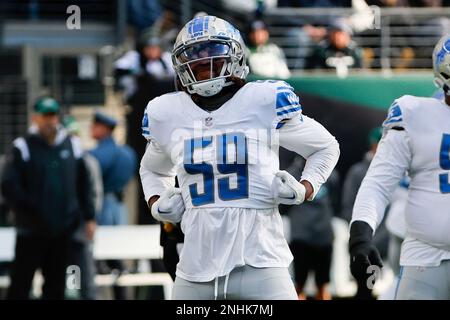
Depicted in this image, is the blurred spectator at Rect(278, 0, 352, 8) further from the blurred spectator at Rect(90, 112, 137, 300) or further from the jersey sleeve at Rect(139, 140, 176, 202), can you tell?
the jersey sleeve at Rect(139, 140, 176, 202)

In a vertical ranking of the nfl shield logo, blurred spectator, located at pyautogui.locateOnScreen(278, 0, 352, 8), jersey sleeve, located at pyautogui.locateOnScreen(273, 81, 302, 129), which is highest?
blurred spectator, located at pyautogui.locateOnScreen(278, 0, 352, 8)

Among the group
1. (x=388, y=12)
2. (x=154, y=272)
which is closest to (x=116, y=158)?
(x=154, y=272)

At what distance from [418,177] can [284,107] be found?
619mm

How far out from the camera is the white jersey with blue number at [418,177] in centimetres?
523

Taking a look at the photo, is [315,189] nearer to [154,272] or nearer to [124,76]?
[154,272]

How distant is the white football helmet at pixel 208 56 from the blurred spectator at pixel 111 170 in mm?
4927

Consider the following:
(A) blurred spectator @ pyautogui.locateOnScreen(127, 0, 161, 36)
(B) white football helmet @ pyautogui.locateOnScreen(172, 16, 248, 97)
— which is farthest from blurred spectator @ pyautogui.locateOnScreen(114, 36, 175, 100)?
(B) white football helmet @ pyautogui.locateOnScreen(172, 16, 248, 97)

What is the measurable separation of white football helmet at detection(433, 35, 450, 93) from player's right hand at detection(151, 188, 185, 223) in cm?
116

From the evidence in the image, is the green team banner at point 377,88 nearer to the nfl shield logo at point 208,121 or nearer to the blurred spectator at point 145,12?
the blurred spectator at point 145,12

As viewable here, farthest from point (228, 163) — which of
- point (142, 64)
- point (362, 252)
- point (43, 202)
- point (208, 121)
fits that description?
point (142, 64)

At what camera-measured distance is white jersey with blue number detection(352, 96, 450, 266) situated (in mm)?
5234

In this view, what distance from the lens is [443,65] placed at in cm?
542

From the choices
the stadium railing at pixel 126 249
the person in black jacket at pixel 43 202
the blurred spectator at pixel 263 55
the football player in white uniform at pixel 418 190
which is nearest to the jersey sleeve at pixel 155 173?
the football player in white uniform at pixel 418 190
